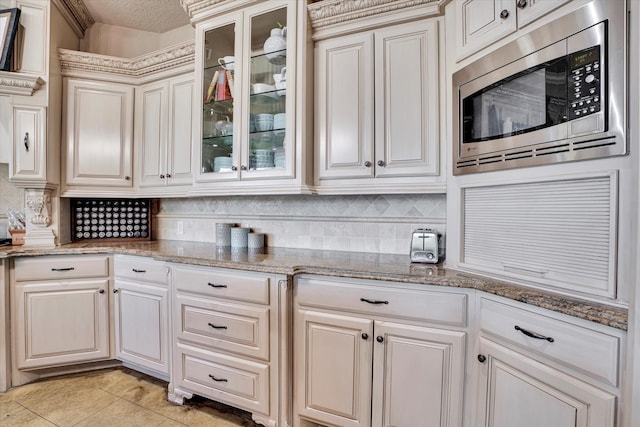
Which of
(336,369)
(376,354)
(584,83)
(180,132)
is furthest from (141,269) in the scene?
(584,83)

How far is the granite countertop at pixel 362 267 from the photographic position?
1.03 meters

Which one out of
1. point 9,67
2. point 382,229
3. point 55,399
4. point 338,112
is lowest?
point 55,399

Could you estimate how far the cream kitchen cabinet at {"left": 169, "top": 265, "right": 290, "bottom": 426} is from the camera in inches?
67.4

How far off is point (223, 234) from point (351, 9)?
1733mm

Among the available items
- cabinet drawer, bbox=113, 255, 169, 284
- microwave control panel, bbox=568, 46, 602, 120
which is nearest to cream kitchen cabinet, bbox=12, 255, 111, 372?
cabinet drawer, bbox=113, 255, 169, 284

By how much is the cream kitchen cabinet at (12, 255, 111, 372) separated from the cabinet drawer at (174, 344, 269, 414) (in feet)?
2.66

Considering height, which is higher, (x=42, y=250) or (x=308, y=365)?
(x=42, y=250)

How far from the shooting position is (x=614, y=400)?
92 centimetres

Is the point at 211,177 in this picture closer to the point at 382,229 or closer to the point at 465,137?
the point at 382,229

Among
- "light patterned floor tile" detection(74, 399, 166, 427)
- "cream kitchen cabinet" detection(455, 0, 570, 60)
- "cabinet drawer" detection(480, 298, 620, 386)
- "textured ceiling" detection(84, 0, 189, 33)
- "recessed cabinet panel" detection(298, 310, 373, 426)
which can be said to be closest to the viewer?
"cabinet drawer" detection(480, 298, 620, 386)

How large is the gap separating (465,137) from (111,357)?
8.96ft

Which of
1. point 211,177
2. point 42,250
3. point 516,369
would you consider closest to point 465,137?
point 516,369

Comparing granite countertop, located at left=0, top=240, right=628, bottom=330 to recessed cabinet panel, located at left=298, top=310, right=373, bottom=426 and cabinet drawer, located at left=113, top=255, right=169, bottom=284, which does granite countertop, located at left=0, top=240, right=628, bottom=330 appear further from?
recessed cabinet panel, located at left=298, top=310, right=373, bottom=426

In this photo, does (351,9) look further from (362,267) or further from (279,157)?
(362,267)
